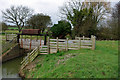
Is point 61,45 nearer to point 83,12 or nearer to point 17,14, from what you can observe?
point 83,12

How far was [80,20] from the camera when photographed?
2294 cm

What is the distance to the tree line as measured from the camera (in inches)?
737

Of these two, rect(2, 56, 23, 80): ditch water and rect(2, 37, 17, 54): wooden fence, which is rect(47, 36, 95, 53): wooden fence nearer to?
rect(2, 56, 23, 80): ditch water

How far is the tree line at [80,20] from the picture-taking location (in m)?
18.7

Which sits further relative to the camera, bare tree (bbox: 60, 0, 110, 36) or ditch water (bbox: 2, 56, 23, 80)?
bare tree (bbox: 60, 0, 110, 36)

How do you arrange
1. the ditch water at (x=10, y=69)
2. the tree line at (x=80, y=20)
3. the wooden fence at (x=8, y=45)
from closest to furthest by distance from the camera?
the ditch water at (x=10, y=69) < the wooden fence at (x=8, y=45) < the tree line at (x=80, y=20)

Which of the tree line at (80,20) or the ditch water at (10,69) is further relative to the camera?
the tree line at (80,20)

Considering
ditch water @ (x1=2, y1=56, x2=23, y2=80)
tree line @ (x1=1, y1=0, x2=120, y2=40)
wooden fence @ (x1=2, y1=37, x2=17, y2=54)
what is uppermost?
tree line @ (x1=1, y1=0, x2=120, y2=40)

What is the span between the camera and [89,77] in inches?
206

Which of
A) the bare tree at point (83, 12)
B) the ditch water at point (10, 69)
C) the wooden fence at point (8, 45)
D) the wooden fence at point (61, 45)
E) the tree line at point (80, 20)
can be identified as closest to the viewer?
the wooden fence at point (61, 45)

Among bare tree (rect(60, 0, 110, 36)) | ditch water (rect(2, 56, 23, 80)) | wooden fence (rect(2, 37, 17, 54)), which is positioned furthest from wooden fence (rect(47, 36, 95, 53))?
bare tree (rect(60, 0, 110, 36))

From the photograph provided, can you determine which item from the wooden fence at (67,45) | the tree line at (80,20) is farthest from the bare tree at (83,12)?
the wooden fence at (67,45)

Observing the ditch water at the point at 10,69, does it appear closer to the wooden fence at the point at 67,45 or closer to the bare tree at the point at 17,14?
the wooden fence at the point at 67,45

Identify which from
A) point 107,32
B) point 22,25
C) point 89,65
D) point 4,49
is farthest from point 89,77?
point 22,25
